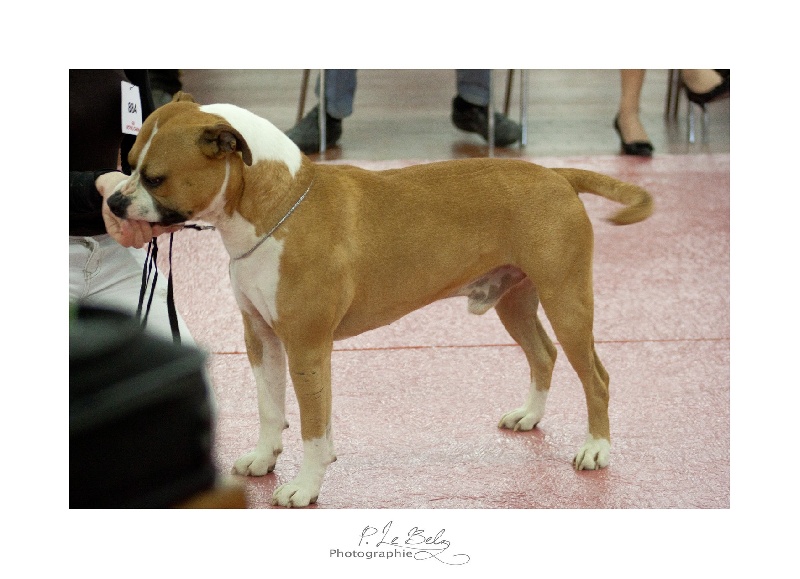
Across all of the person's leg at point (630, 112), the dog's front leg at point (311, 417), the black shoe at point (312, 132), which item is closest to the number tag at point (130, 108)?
the dog's front leg at point (311, 417)

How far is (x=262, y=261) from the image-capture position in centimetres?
219

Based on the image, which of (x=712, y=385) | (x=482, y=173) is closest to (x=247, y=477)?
(x=482, y=173)

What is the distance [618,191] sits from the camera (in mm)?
2486

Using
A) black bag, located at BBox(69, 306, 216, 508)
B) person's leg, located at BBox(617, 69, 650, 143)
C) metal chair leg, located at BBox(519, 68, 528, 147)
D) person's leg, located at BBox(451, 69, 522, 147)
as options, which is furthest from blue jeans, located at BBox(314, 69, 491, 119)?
black bag, located at BBox(69, 306, 216, 508)

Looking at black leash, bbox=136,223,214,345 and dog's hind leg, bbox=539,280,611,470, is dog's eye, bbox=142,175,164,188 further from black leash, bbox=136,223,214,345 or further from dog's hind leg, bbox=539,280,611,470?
dog's hind leg, bbox=539,280,611,470

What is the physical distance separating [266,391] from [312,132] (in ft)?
7.98

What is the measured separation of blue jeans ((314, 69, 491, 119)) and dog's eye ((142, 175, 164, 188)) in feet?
6.25

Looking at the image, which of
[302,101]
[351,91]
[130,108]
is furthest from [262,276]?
[302,101]

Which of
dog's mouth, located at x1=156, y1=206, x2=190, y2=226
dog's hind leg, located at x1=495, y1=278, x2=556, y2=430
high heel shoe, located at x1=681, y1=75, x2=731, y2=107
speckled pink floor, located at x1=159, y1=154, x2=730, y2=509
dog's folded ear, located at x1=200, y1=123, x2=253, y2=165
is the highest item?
high heel shoe, located at x1=681, y1=75, x2=731, y2=107

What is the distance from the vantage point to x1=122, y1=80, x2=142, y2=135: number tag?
2.54 metres

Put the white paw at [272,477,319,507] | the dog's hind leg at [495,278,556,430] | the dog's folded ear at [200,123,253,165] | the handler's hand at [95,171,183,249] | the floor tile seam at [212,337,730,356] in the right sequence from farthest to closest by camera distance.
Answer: the floor tile seam at [212,337,730,356], the dog's hind leg at [495,278,556,430], the white paw at [272,477,319,507], the handler's hand at [95,171,183,249], the dog's folded ear at [200,123,253,165]

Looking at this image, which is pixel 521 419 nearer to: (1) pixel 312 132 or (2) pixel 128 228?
(2) pixel 128 228

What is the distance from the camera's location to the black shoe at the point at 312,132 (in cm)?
454

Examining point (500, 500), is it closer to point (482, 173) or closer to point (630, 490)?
point (630, 490)
